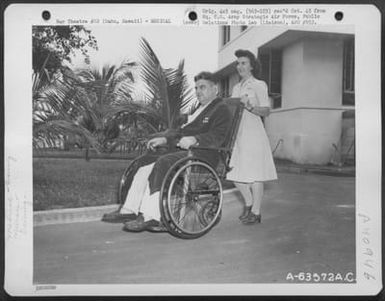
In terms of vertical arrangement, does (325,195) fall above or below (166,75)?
below

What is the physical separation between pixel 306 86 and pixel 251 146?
0.57 meters

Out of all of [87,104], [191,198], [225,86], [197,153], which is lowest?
[191,198]

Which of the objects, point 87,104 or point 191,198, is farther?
point 87,104

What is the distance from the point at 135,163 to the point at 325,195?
132 cm

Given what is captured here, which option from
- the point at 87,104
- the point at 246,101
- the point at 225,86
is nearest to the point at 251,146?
the point at 246,101

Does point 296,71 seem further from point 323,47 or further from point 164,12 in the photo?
point 164,12

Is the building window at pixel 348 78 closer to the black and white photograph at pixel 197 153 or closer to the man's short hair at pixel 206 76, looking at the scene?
the black and white photograph at pixel 197 153

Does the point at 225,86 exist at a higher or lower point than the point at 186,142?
higher

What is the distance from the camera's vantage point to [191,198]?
303cm

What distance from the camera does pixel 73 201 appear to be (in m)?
3.11

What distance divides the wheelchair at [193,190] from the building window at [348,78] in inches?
27.8

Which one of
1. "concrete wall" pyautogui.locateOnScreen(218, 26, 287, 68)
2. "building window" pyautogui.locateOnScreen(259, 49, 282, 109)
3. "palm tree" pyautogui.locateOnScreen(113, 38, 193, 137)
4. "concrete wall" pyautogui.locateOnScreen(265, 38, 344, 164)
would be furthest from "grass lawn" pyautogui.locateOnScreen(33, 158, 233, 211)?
"concrete wall" pyautogui.locateOnScreen(218, 26, 287, 68)

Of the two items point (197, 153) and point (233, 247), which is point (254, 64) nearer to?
point (197, 153)

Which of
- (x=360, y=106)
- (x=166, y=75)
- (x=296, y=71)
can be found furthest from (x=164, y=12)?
(x=360, y=106)
